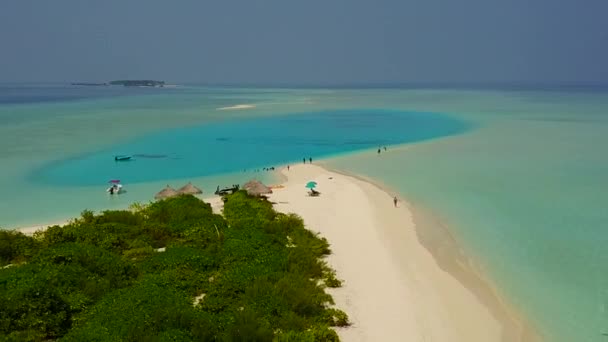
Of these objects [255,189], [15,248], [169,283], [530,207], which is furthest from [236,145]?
[169,283]

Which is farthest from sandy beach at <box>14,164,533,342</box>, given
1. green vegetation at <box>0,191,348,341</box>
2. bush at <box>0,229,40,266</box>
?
bush at <box>0,229,40,266</box>

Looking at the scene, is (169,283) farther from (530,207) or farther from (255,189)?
(530,207)

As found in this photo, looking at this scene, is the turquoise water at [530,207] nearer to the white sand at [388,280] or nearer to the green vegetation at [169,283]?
the white sand at [388,280]

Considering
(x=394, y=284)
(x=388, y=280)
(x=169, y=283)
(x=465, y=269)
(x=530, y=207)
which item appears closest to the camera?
(x=169, y=283)

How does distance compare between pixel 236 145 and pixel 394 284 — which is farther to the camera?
pixel 236 145

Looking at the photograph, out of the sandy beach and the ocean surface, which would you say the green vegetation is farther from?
the ocean surface

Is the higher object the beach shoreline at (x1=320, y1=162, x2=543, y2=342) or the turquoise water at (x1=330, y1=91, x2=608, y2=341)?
the turquoise water at (x1=330, y1=91, x2=608, y2=341)

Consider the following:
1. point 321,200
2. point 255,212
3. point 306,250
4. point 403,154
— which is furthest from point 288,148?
point 306,250
